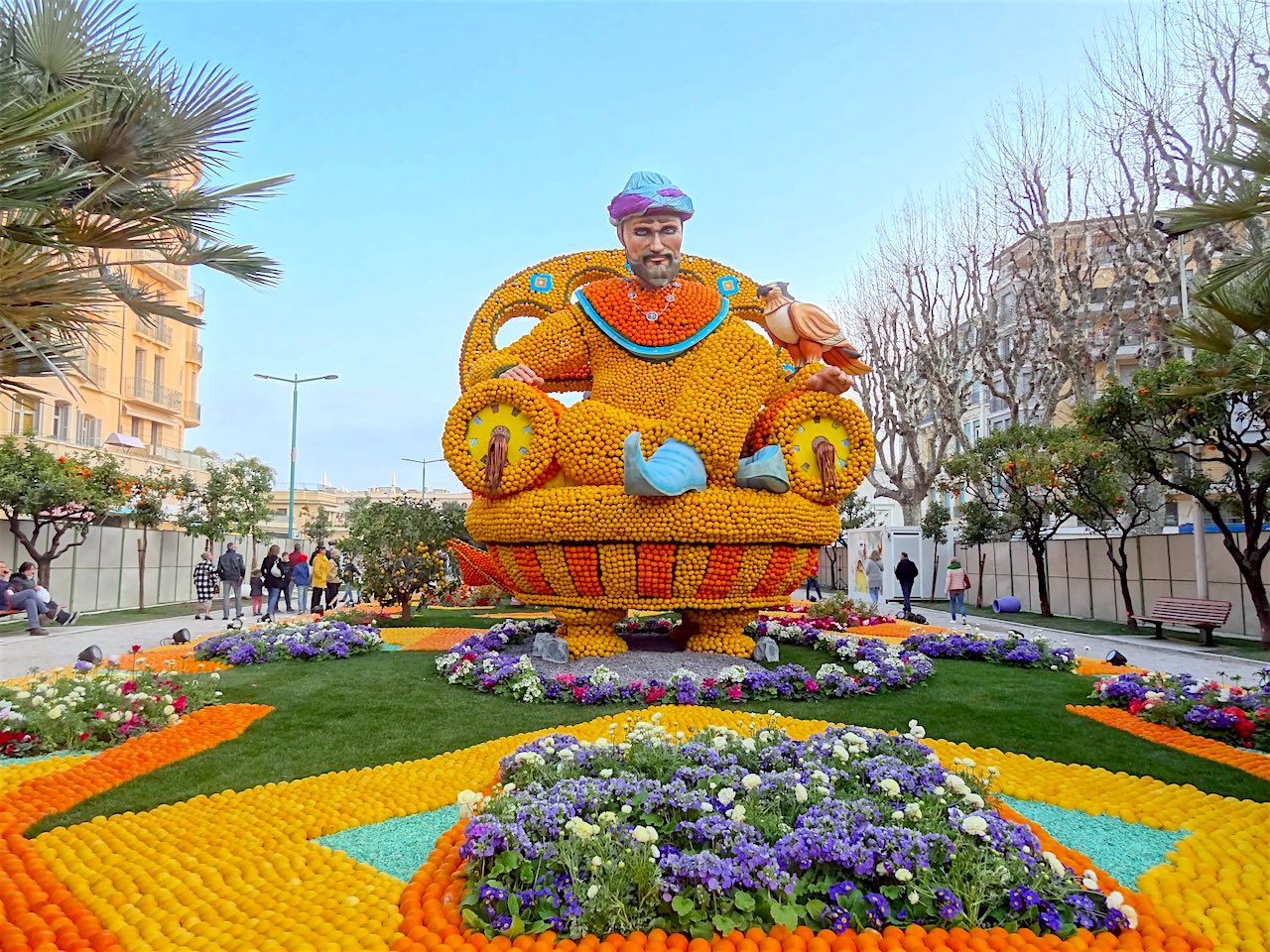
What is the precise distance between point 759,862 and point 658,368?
6.41 metres

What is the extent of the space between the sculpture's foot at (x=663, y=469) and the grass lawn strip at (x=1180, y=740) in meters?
4.01

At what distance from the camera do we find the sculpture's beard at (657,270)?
903cm

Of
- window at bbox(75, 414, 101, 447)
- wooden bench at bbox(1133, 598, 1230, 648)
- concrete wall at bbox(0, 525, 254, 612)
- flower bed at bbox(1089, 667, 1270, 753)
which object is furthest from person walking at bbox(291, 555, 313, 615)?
wooden bench at bbox(1133, 598, 1230, 648)

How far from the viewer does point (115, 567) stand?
20938 mm

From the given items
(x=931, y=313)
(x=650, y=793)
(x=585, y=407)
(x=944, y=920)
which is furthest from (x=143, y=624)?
(x=931, y=313)

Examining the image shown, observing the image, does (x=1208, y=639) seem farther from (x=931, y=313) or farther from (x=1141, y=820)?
(x=931, y=313)

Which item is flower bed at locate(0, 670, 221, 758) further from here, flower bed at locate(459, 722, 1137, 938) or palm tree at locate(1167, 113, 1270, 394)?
palm tree at locate(1167, 113, 1270, 394)

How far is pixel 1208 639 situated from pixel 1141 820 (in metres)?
11.0

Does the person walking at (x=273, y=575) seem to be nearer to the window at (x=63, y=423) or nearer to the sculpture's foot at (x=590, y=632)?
the sculpture's foot at (x=590, y=632)

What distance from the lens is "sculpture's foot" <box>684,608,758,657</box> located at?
8977 mm

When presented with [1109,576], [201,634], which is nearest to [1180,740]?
[1109,576]

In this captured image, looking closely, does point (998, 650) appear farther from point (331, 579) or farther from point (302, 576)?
point (302, 576)

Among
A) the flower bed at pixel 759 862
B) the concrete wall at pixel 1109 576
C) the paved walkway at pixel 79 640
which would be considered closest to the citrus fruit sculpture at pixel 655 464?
the flower bed at pixel 759 862

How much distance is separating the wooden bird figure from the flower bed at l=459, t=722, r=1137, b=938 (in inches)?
232
